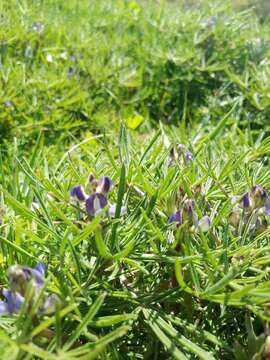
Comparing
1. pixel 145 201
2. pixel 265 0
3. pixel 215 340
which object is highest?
pixel 145 201

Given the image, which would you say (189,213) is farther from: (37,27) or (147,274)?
(37,27)

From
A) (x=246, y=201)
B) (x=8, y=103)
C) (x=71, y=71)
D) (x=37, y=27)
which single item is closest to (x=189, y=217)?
(x=246, y=201)

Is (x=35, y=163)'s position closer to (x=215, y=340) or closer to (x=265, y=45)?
(x=215, y=340)

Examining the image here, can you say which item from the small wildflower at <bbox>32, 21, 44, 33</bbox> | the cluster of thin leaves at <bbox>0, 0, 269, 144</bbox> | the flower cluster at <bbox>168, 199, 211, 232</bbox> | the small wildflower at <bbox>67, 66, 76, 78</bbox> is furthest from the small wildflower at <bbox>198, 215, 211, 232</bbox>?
the small wildflower at <bbox>32, 21, 44, 33</bbox>

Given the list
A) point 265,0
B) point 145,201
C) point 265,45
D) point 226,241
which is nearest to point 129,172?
point 145,201

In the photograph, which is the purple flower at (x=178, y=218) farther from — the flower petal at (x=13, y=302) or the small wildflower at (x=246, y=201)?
the flower petal at (x=13, y=302)

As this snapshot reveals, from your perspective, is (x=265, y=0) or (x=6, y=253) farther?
(x=265, y=0)
